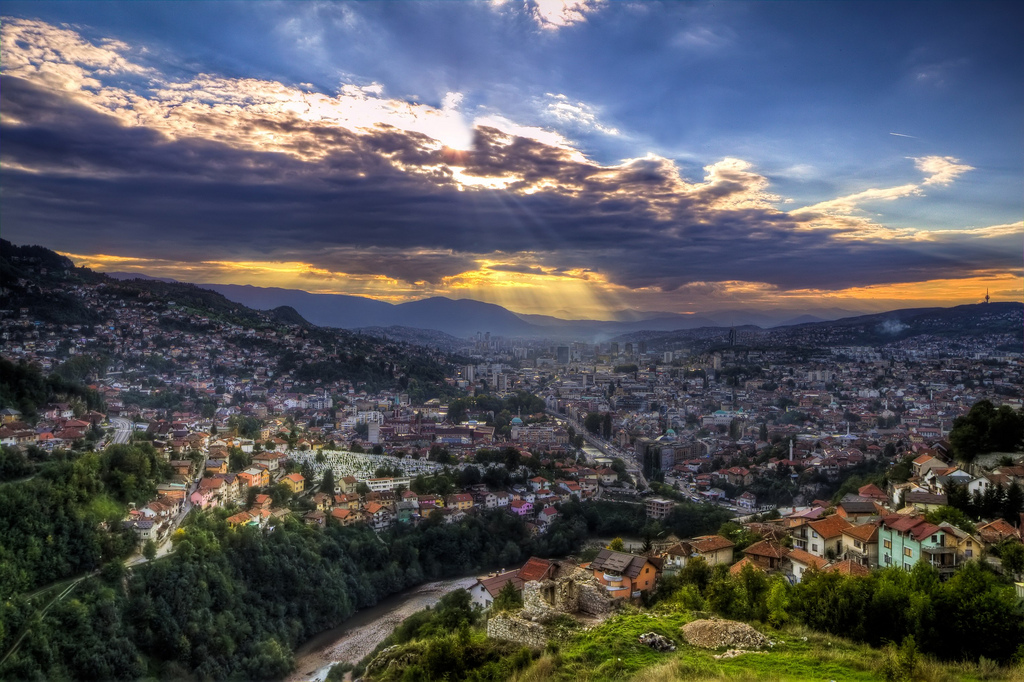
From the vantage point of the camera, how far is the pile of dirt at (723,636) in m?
4.12

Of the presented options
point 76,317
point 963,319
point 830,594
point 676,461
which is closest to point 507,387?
point 676,461

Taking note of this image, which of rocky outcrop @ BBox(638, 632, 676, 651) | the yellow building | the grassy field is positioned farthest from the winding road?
rocky outcrop @ BBox(638, 632, 676, 651)

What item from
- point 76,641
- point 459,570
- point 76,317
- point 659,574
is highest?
point 76,317

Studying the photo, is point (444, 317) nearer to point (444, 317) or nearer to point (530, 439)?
point (444, 317)

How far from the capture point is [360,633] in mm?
10336

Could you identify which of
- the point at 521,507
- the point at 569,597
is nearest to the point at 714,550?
the point at 569,597

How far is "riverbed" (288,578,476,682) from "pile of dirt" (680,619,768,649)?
6.17 meters

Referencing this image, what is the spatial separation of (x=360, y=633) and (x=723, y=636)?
788 centimetres

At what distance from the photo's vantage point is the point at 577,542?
1411cm

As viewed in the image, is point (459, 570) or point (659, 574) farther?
point (459, 570)

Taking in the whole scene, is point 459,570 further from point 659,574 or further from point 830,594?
point 830,594

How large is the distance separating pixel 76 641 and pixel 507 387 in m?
27.4

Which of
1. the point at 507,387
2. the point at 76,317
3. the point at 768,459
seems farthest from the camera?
the point at 507,387

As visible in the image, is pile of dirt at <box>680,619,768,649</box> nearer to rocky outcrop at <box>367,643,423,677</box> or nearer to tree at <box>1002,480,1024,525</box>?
rocky outcrop at <box>367,643,423,677</box>
